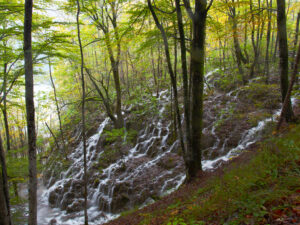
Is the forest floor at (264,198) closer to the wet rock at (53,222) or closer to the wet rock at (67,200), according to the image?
the wet rock at (53,222)

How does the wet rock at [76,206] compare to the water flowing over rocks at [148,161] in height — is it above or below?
below

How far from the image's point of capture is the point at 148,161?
10898mm

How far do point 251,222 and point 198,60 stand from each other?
15.7ft

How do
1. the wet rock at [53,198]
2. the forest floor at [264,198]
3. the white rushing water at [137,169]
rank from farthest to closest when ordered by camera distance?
the wet rock at [53,198] → the white rushing water at [137,169] → the forest floor at [264,198]

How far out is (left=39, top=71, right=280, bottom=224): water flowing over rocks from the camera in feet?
28.8

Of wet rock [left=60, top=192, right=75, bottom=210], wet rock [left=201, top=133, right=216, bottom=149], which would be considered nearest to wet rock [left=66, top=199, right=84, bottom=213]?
wet rock [left=60, top=192, right=75, bottom=210]

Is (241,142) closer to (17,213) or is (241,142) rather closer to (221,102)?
(221,102)

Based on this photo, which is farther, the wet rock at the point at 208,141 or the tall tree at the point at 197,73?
the wet rock at the point at 208,141

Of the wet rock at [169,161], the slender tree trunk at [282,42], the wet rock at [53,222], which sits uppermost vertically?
the slender tree trunk at [282,42]

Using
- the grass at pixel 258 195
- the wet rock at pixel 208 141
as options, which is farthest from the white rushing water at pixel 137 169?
the grass at pixel 258 195

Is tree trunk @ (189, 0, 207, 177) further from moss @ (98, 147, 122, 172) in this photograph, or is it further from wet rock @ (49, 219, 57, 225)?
wet rock @ (49, 219, 57, 225)

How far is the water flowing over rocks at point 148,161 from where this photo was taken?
28.8 ft

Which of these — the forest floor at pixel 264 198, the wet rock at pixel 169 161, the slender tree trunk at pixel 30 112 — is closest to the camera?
the forest floor at pixel 264 198

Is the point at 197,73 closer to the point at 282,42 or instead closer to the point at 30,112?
the point at 282,42
